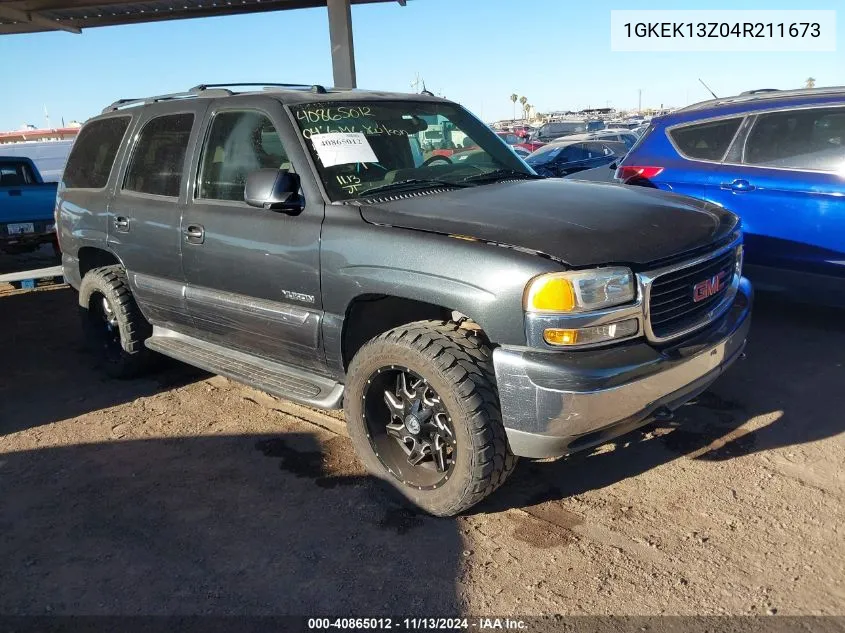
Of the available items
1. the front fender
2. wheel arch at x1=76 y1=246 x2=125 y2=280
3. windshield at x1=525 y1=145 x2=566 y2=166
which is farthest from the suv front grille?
windshield at x1=525 y1=145 x2=566 y2=166

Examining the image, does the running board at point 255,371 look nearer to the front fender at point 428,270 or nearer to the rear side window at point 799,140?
the front fender at point 428,270

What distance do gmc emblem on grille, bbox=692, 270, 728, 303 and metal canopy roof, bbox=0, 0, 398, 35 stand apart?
12.7 metres

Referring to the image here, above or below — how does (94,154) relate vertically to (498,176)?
above

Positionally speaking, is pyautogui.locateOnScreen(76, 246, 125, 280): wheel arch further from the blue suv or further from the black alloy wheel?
the blue suv

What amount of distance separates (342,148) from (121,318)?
89.1 inches

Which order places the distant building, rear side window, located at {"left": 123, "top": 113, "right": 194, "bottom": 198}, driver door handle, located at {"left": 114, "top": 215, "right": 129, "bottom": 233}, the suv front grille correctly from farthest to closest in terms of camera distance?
the distant building → driver door handle, located at {"left": 114, "top": 215, "right": 129, "bottom": 233} → rear side window, located at {"left": 123, "top": 113, "right": 194, "bottom": 198} → the suv front grille

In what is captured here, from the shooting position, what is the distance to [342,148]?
11.7 ft

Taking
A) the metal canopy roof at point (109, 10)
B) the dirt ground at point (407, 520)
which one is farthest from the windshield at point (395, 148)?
the metal canopy roof at point (109, 10)

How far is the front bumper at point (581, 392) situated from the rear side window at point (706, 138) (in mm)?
3214

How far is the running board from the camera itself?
352 centimetres

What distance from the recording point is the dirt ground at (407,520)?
2.60 m

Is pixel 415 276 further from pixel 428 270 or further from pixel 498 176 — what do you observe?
pixel 498 176

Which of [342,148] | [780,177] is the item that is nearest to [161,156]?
[342,148]

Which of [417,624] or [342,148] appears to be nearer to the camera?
[417,624]
